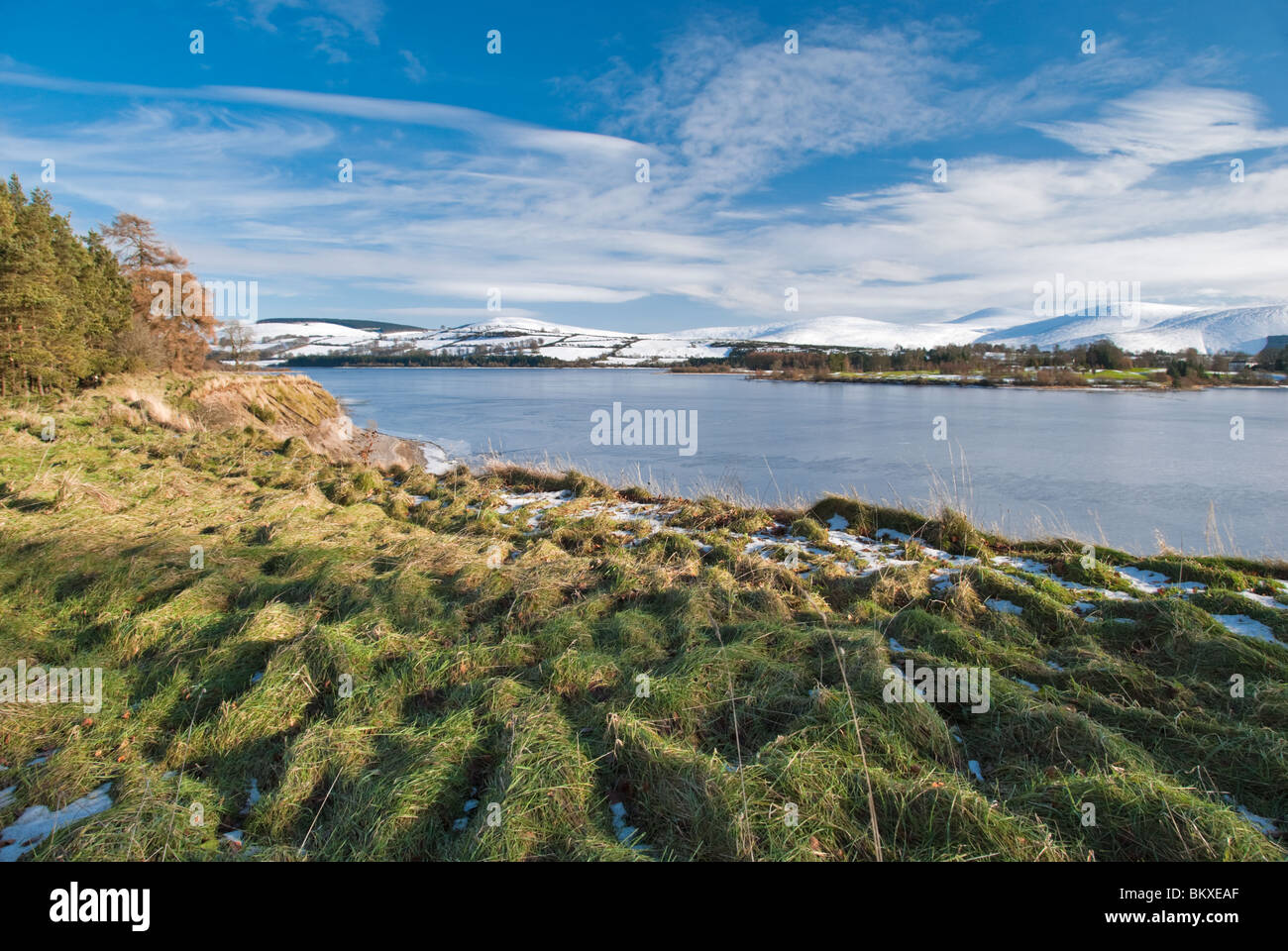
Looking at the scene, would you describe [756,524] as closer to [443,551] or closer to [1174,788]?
[443,551]

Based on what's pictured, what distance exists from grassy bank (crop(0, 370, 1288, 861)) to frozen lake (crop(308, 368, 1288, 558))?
17.1 ft

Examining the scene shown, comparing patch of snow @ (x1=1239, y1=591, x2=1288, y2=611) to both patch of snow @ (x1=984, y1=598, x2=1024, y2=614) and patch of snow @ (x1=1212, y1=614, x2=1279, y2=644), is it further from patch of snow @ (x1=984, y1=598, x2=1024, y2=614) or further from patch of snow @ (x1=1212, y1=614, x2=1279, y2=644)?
patch of snow @ (x1=984, y1=598, x2=1024, y2=614)

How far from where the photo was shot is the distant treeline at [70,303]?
54.9 ft

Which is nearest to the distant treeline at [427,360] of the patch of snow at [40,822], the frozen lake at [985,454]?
the frozen lake at [985,454]

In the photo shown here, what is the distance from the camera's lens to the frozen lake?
1266 cm

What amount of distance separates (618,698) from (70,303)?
80.5ft

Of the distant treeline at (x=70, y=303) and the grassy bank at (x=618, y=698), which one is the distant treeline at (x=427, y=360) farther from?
the grassy bank at (x=618, y=698)

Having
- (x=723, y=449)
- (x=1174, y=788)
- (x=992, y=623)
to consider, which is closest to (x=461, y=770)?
(x=1174, y=788)

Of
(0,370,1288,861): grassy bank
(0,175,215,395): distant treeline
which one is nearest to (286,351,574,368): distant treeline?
(0,175,215,395): distant treeline

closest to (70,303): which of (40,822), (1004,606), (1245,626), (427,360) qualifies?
(40,822)

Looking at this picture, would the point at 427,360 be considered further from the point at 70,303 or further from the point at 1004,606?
the point at 1004,606

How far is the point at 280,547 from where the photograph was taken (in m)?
7.39

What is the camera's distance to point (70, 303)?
63.0 feet
